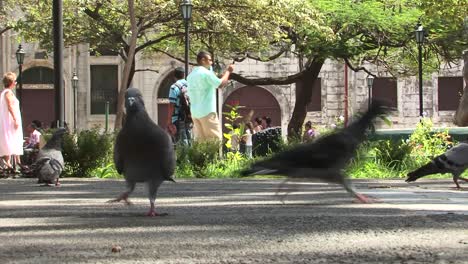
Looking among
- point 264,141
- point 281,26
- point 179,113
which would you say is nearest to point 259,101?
point 281,26

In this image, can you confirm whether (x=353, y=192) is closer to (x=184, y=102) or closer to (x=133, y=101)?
(x=133, y=101)

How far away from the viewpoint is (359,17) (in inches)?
1241

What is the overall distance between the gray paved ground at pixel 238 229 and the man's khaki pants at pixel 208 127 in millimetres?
3997

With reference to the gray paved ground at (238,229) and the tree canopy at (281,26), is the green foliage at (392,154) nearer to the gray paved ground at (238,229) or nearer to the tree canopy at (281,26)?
the gray paved ground at (238,229)

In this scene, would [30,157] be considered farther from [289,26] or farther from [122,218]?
[289,26]

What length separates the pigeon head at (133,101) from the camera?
6.31 meters

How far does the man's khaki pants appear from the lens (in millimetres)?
13297

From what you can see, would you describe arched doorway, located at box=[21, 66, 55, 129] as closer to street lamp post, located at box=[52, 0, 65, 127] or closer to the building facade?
the building facade

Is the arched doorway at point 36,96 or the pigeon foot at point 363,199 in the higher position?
the arched doorway at point 36,96

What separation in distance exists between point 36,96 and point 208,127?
36.8 metres

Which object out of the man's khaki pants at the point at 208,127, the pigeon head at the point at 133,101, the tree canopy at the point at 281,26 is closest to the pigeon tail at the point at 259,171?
the pigeon head at the point at 133,101

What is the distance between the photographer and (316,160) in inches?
261

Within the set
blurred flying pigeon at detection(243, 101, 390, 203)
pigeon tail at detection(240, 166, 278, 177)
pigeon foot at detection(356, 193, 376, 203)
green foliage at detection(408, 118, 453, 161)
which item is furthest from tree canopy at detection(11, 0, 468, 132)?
pigeon tail at detection(240, 166, 278, 177)

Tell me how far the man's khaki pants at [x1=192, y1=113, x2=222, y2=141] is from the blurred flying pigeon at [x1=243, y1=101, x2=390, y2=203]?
637 centimetres
